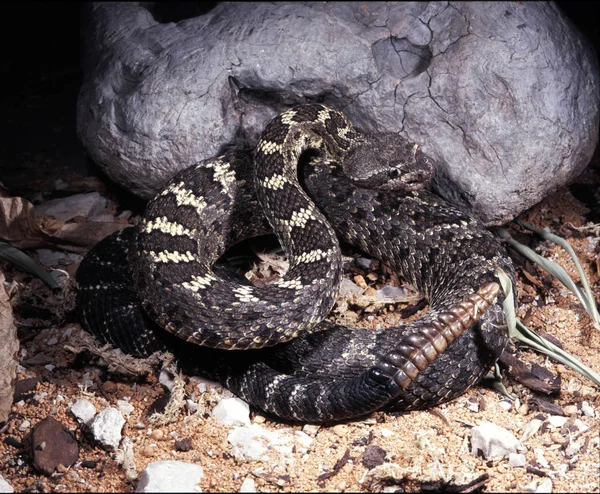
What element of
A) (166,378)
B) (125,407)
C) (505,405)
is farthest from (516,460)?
(125,407)

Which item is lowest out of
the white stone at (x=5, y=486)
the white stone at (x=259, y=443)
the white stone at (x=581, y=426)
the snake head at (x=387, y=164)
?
the white stone at (x=5, y=486)

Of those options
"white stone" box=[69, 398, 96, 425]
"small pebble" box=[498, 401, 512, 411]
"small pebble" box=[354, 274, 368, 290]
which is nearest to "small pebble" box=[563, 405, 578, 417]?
"small pebble" box=[498, 401, 512, 411]

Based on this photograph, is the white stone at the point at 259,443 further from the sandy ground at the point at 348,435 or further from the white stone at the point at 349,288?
the white stone at the point at 349,288

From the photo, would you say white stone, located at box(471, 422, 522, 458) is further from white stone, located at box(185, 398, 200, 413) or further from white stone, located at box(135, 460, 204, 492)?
white stone, located at box(185, 398, 200, 413)

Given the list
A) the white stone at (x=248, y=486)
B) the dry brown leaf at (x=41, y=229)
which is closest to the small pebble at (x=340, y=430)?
the white stone at (x=248, y=486)

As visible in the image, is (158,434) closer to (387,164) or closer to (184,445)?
(184,445)

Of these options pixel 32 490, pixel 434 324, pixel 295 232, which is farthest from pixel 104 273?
pixel 434 324

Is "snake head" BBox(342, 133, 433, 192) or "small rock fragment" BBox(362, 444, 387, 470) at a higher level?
"snake head" BBox(342, 133, 433, 192)
